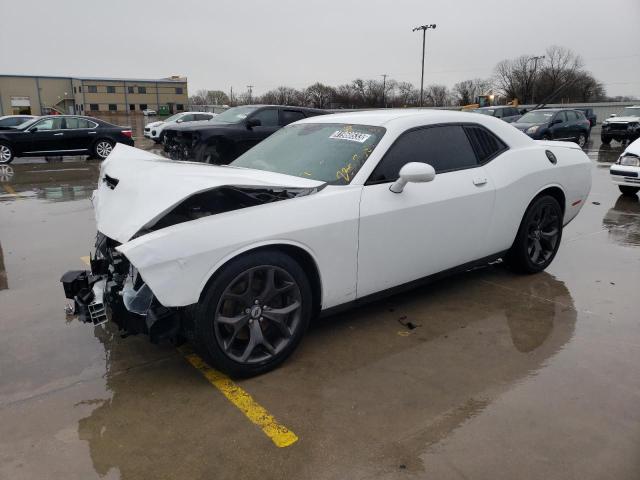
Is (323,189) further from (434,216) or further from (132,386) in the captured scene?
(132,386)

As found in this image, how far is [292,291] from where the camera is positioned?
10.1ft

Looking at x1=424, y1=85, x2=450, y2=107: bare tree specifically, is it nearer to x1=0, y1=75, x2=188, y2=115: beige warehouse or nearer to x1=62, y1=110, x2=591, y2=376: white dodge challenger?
x1=0, y1=75, x2=188, y2=115: beige warehouse

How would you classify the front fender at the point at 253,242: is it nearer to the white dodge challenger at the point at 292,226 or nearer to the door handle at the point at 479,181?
the white dodge challenger at the point at 292,226

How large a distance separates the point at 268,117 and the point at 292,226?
9068 mm

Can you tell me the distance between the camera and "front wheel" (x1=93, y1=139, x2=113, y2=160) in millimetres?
15375

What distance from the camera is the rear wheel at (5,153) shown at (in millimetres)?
13878

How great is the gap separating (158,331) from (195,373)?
47cm

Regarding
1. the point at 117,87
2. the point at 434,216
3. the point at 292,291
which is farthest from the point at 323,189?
the point at 117,87

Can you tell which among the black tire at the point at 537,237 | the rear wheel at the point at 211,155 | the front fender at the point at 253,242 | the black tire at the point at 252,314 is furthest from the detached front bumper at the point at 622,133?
the black tire at the point at 252,314

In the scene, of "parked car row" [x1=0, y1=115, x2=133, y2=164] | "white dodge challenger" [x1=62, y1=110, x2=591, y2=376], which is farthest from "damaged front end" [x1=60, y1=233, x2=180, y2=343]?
"parked car row" [x1=0, y1=115, x2=133, y2=164]

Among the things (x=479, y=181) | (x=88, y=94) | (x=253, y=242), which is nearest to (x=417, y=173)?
(x=479, y=181)

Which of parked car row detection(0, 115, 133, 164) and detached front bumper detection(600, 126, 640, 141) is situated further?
detached front bumper detection(600, 126, 640, 141)

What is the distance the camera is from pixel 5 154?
1396 cm

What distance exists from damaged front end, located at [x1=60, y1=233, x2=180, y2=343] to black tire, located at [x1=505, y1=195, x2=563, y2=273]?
3.21m
